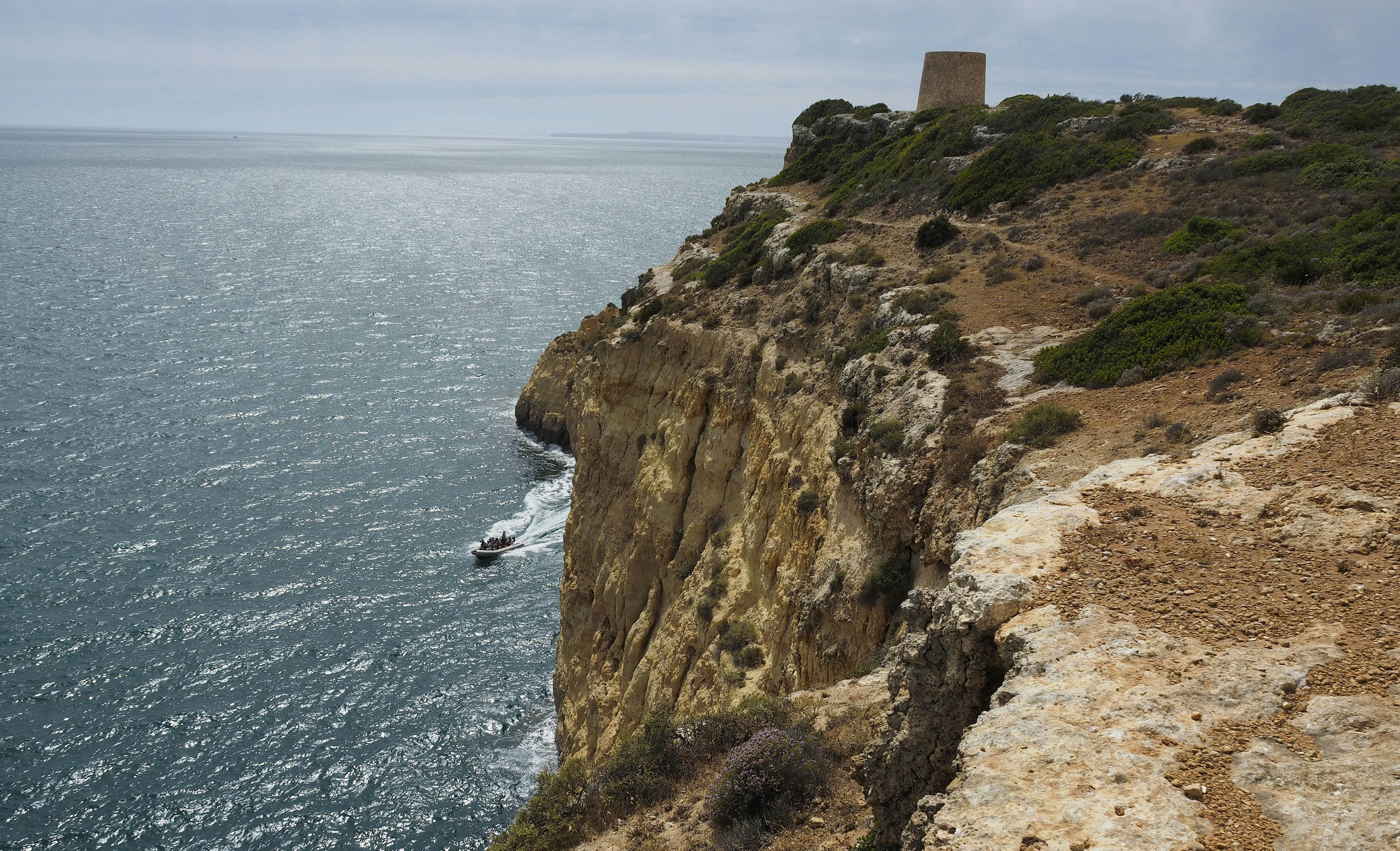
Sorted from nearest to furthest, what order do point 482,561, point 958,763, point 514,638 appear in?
point 958,763 < point 514,638 < point 482,561

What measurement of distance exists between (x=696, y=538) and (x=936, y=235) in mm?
14819

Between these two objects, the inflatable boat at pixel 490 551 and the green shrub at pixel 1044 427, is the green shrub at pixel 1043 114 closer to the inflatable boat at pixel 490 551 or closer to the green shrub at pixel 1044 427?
the green shrub at pixel 1044 427

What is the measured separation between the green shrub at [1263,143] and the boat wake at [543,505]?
3505 cm

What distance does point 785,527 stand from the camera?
24.2m

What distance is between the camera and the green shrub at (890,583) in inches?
698

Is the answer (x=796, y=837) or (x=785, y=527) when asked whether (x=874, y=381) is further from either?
(x=796, y=837)

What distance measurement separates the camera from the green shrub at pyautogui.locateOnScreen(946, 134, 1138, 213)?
35.5 metres

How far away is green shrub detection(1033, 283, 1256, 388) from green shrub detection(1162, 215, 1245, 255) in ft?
16.9

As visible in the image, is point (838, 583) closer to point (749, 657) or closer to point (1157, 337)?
point (749, 657)

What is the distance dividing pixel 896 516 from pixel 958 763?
10.2 meters

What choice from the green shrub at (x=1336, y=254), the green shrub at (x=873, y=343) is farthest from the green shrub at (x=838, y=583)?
the green shrub at (x=1336, y=254)

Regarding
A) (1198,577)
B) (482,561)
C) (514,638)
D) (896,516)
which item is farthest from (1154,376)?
(482,561)

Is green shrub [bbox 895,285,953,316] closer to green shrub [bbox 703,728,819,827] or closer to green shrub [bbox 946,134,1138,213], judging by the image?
green shrub [bbox 946,134,1138,213]

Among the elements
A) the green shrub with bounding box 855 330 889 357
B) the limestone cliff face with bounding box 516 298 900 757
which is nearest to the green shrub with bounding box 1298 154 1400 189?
the green shrub with bounding box 855 330 889 357
